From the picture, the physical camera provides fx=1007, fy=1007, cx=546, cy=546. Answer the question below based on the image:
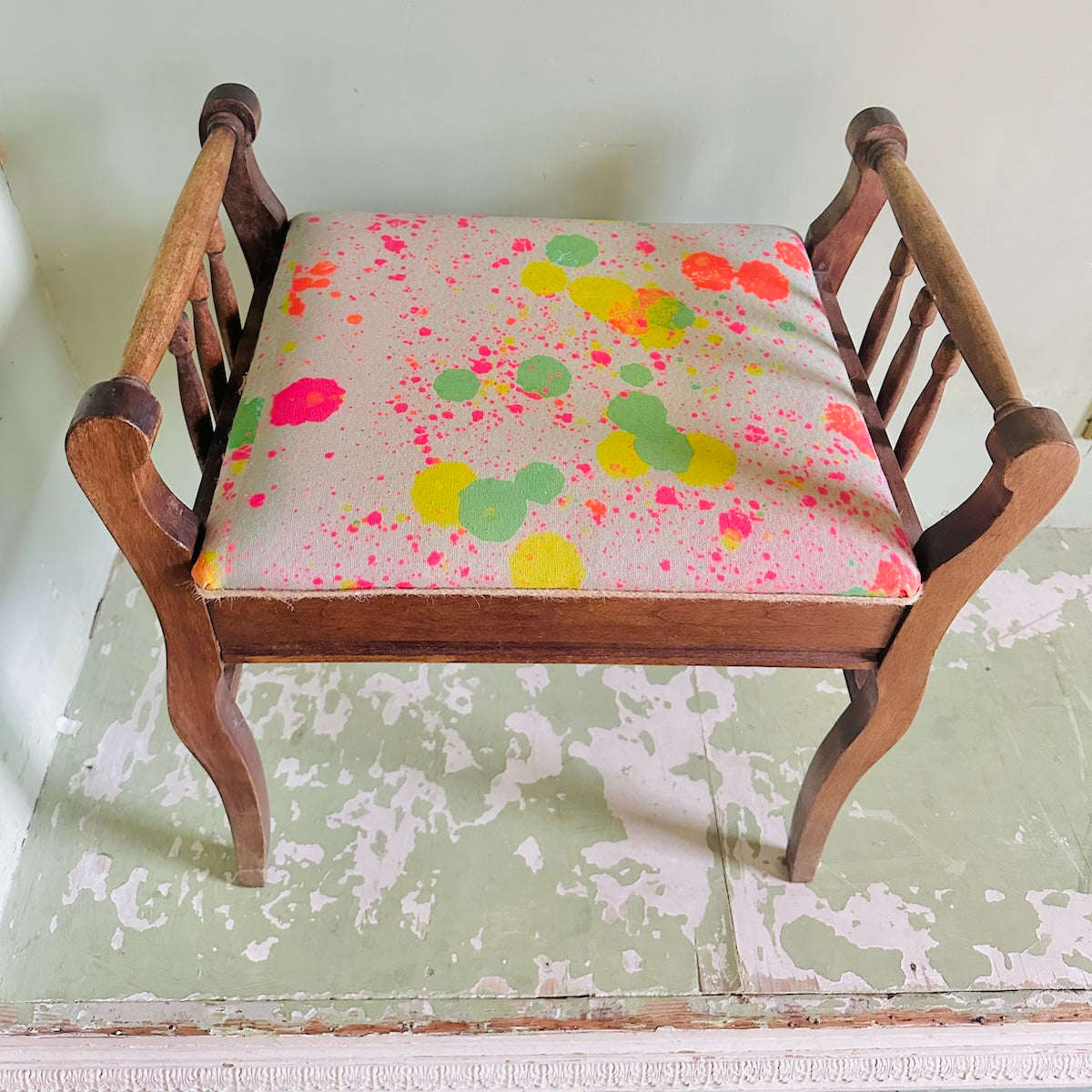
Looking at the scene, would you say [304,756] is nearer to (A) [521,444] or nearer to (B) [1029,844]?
(A) [521,444]

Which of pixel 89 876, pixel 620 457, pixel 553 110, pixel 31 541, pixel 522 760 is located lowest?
pixel 89 876

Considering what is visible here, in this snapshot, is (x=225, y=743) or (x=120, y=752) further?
(x=120, y=752)

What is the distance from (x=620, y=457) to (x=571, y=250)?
0.26 metres

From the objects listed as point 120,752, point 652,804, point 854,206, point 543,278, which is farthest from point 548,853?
point 854,206

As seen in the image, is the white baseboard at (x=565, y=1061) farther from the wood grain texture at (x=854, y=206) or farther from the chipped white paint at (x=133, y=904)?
the wood grain texture at (x=854, y=206)

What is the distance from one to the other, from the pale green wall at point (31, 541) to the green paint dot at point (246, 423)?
357mm

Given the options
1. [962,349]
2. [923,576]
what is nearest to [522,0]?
[962,349]

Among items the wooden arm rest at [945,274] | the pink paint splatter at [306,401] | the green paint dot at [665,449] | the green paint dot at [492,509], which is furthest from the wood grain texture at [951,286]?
the pink paint splatter at [306,401]

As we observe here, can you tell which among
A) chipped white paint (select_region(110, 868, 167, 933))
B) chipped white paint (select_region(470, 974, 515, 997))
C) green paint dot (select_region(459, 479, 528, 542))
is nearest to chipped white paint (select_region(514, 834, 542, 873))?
chipped white paint (select_region(470, 974, 515, 997))

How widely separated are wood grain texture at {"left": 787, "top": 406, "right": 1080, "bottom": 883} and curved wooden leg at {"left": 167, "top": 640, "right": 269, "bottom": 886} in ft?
1.72

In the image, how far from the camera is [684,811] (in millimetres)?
1103

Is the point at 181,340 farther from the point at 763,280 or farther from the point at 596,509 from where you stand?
the point at 763,280

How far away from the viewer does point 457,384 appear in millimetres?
790

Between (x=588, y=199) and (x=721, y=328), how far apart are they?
29cm
